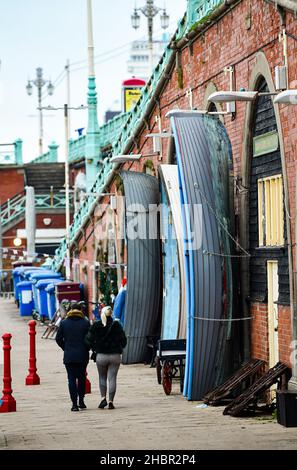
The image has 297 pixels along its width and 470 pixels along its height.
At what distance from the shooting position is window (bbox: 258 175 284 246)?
20.8 m

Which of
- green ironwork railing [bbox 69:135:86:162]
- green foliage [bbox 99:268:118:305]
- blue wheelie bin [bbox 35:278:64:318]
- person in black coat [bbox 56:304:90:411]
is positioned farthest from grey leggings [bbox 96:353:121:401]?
green ironwork railing [bbox 69:135:86:162]

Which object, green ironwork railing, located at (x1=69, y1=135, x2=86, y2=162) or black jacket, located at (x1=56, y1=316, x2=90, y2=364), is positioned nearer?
A: black jacket, located at (x1=56, y1=316, x2=90, y2=364)

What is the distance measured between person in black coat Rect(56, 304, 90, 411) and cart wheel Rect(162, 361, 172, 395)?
2.20 metres

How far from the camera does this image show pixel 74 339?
800 inches

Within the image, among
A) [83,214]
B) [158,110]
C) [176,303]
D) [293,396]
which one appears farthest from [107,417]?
[83,214]

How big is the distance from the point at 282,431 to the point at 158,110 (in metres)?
16.3

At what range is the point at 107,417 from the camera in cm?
1922

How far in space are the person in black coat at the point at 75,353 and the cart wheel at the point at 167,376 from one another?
2.20 metres

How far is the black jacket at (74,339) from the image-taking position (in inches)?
795

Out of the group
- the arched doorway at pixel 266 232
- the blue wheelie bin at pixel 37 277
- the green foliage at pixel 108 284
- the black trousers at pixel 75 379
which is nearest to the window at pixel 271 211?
the arched doorway at pixel 266 232

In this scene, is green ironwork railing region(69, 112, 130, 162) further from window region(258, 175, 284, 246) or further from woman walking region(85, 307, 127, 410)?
woman walking region(85, 307, 127, 410)

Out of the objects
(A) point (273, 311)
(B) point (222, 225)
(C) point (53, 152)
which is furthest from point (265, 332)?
(C) point (53, 152)

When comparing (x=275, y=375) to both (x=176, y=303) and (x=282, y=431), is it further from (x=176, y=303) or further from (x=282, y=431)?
(x=176, y=303)

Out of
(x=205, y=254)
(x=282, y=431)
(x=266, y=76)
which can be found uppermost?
(x=266, y=76)
